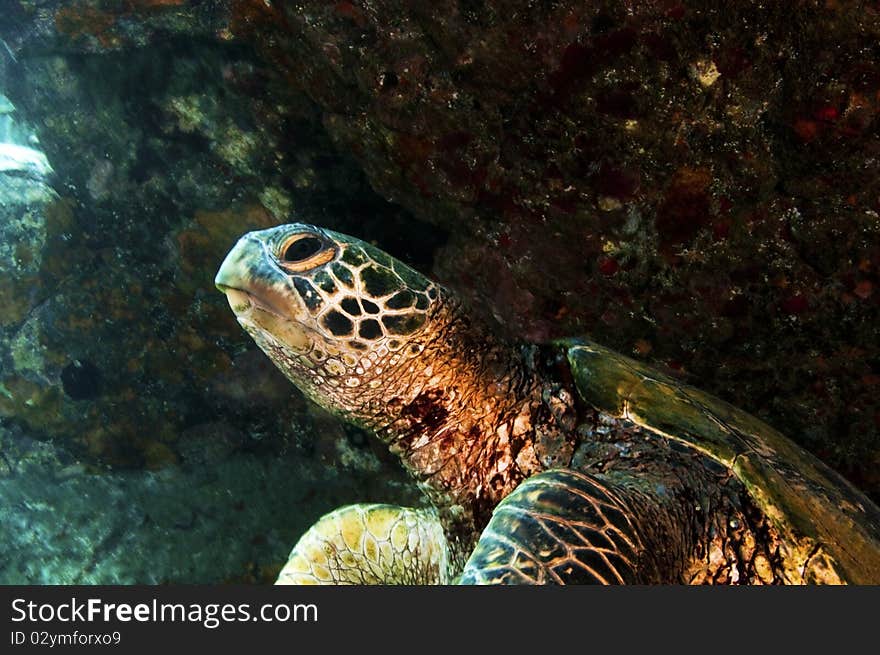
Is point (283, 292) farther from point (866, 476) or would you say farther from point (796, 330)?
point (866, 476)

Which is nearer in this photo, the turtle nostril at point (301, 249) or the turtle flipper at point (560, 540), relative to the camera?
the turtle flipper at point (560, 540)

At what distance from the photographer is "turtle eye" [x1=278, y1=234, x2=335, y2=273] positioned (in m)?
1.78

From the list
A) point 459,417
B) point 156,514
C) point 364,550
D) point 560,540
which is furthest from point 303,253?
point 156,514

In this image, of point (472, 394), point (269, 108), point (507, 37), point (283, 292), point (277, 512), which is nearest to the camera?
point (283, 292)

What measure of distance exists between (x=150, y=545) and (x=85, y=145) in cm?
278

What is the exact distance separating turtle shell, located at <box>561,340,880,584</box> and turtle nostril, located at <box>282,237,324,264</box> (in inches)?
36.8

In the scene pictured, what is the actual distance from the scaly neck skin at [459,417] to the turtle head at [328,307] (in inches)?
3.0

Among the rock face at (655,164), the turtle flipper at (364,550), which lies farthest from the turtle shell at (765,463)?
the turtle flipper at (364,550)

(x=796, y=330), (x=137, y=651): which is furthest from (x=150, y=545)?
(x=796, y=330)

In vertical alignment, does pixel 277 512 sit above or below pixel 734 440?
below

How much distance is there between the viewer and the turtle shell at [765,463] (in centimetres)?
140

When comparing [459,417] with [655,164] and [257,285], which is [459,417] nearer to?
[257,285]

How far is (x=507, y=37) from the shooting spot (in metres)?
2.09

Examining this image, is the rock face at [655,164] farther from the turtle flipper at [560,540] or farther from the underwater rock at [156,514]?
the underwater rock at [156,514]
